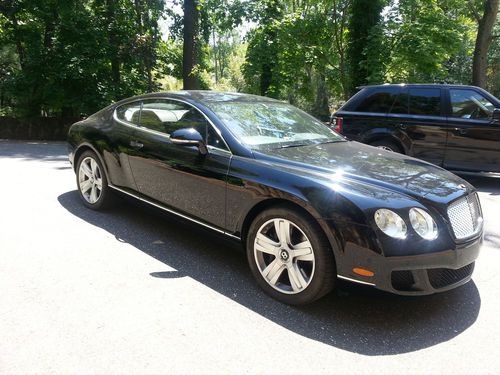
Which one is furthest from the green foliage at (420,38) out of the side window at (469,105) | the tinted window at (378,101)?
the side window at (469,105)

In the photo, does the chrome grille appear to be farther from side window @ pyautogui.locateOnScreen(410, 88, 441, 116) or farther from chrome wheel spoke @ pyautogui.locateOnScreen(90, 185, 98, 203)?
side window @ pyautogui.locateOnScreen(410, 88, 441, 116)

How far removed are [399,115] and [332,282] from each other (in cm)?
556

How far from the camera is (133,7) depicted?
1808cm

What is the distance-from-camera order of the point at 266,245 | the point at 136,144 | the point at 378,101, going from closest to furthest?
the point at 266,245, the point at 136,144, the point at 378,101

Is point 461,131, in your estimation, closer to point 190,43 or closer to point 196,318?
point 196,318

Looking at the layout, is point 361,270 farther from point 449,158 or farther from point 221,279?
point 449,158

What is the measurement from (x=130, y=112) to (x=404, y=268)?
334cm

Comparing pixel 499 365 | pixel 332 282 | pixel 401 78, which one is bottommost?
pixel 499 365

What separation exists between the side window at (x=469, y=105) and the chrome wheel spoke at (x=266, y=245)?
216 inches

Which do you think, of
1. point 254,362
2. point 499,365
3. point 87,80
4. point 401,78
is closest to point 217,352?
point 254,362

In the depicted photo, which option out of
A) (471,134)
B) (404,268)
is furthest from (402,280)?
(471,134)

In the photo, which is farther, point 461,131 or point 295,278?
point 461,131

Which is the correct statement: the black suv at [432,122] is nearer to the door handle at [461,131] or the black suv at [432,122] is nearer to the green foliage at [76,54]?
the door handle at [461,131]

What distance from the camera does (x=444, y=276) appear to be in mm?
2861
